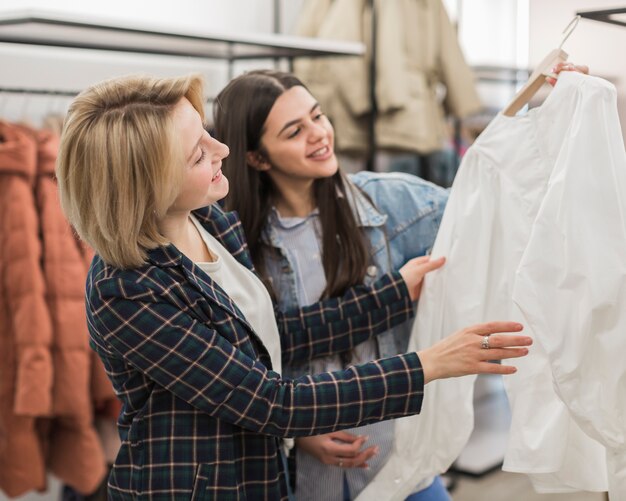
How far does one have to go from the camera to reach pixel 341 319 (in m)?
1.60

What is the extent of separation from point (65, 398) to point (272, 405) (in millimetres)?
1077

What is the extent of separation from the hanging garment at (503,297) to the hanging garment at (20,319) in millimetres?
984

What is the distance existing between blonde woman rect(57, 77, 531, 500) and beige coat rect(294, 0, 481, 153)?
1.83 meters

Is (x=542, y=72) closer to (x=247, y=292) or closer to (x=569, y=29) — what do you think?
(x=569, y=29)

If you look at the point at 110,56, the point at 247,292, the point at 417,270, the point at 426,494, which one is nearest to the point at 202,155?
the point at 247,292

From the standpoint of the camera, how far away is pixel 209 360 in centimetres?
131

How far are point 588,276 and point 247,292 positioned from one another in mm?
557

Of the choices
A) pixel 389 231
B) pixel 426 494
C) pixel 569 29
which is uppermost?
pixel 569 29

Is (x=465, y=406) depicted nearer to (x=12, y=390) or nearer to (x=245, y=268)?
(x=245, y=268)

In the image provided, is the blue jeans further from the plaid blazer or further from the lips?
the lips

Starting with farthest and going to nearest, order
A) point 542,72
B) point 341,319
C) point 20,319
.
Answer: point 20,319, point 341,319, point 542,72

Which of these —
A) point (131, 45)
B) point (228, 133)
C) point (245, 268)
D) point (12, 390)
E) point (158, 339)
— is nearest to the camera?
point (158, 339)

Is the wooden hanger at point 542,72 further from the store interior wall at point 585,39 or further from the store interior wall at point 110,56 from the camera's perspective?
the store interior wall at point 110,56

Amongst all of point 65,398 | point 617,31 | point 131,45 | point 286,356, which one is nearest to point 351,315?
point 286,356
